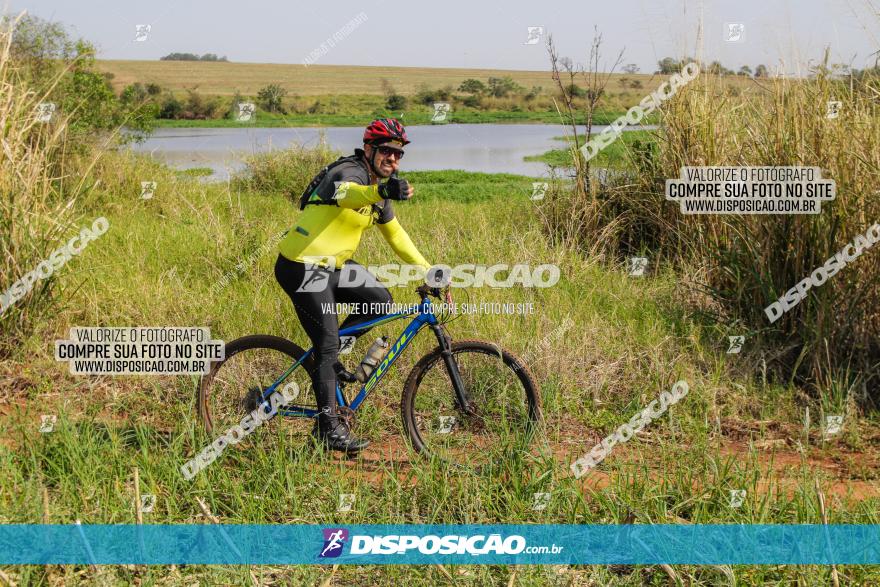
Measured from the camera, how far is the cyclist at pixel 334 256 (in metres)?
4.76

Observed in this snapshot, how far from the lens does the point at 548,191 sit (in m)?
9.89

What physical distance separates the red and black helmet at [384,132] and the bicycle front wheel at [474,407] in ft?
4.25

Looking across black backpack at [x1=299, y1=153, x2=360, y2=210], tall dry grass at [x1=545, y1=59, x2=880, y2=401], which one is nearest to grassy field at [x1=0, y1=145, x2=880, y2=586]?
tall dry grass at [x1=545, y1=59, x2=880, y2=401]

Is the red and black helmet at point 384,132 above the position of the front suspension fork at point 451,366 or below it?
above

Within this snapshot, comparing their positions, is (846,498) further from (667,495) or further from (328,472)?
(328,472)

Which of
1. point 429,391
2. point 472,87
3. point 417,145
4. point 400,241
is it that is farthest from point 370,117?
point 400,241

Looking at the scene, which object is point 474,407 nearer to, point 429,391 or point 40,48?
point 429,391

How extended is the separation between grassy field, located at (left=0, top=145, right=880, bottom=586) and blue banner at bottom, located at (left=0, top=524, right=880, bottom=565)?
0.07m

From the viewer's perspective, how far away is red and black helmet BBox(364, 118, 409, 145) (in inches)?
186

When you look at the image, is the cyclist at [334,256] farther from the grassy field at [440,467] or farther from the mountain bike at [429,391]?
the grassy field at [440,467]

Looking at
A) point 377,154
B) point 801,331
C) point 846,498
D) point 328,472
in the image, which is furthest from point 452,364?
point 801,331

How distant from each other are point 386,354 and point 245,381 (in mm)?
1240

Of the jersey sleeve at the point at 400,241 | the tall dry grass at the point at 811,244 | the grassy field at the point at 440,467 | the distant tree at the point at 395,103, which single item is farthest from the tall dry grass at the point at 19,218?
the distant tree at the point at 395,103

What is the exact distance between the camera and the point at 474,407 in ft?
16.8
